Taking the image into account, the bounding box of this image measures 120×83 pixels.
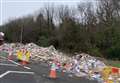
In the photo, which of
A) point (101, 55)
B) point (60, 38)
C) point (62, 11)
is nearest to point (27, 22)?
point (62, 11)

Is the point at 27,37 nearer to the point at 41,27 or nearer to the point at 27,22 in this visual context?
the point at 41,27

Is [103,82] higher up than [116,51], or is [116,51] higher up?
[103,82]

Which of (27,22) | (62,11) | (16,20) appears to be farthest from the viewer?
(16,20)

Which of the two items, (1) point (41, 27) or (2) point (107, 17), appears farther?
(1) point (41, 27)

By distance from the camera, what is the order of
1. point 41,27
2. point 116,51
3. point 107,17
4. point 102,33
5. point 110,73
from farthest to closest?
1. point 41,27
2. point 107,17
3. point 102,33
4. point 116,51
5. point 110,73

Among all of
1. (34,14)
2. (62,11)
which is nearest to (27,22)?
(34,14)

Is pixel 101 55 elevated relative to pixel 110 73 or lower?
lower

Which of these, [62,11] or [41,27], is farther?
[62,11]

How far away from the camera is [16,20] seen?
10944cm

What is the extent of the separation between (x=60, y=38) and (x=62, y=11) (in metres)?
28.9

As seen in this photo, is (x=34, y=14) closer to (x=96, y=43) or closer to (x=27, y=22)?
(x=27, y=22)

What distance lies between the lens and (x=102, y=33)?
6469cm

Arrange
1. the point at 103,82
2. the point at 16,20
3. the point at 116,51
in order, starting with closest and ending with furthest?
the point at 103,82 < the point at 116,51 < the point at 16,20

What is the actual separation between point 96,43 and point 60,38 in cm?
654
